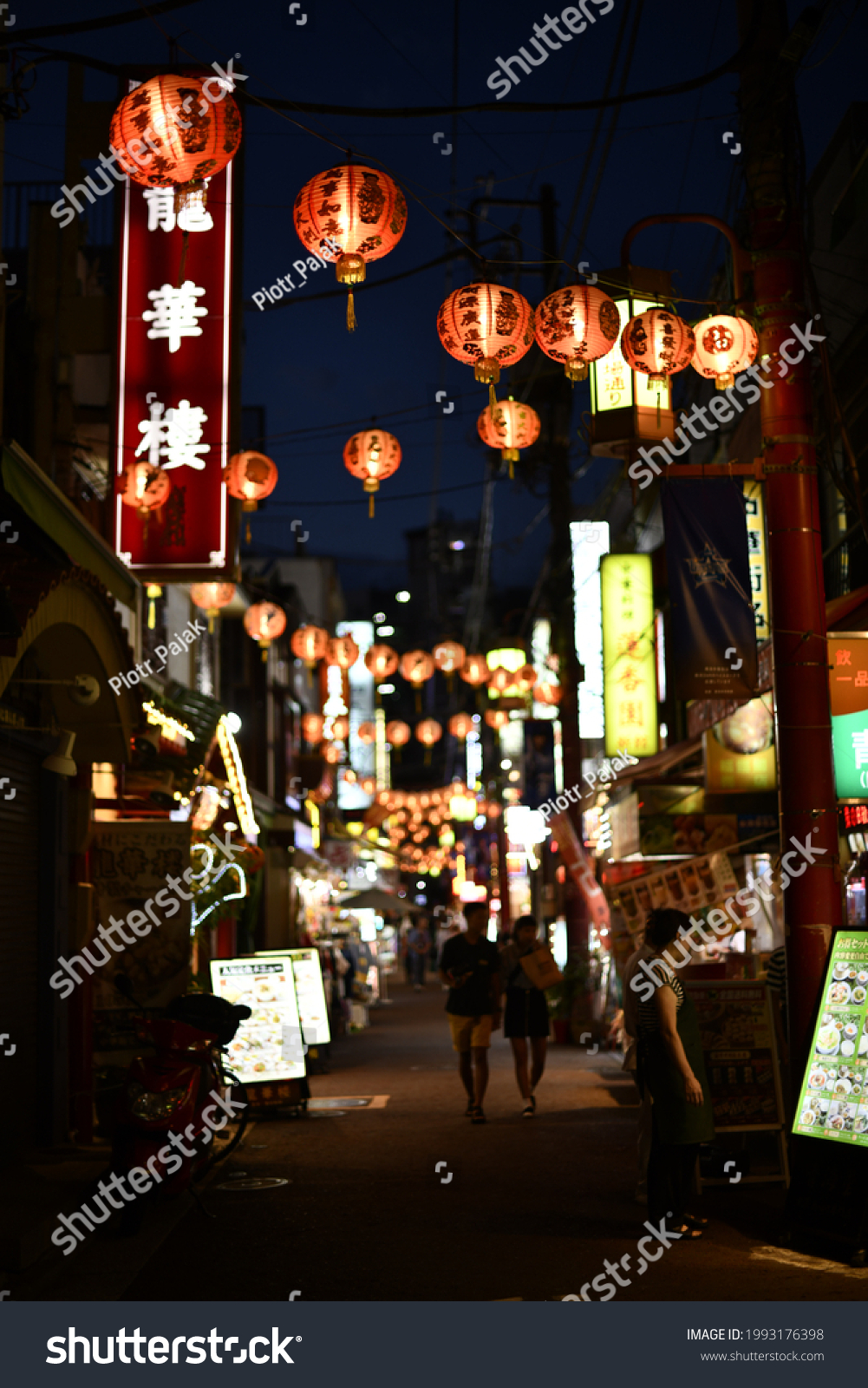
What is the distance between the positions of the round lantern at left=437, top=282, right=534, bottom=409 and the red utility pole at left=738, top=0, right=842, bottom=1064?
1943 millimetres

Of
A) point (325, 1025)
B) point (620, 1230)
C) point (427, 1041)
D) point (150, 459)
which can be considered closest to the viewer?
point (620, 1230)

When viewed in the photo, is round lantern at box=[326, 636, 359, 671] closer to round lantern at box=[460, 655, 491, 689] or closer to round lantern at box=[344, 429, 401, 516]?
round lantern at box=[460, 655, 491, 689]

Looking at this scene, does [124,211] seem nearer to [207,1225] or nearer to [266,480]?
[266,480]

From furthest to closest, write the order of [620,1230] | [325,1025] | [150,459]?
1. [325,1025]
2. [150,459]
3. [620,1230]

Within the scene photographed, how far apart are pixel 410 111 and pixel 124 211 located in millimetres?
6556

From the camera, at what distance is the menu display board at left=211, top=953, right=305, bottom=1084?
14016 millimetres

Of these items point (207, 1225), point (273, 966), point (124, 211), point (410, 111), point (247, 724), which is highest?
point (124, 211)

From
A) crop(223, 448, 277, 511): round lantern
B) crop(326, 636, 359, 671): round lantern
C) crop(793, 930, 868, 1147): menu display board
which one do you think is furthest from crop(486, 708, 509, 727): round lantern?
crop(793, 930, 868, 1147): menu display board

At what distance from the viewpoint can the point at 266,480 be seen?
14.2m

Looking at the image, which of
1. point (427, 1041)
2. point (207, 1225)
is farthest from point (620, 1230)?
point (427, 1041)

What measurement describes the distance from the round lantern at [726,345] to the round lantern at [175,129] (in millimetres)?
4414

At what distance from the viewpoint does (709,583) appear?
35.8ft

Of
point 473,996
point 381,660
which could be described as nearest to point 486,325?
point 473,996

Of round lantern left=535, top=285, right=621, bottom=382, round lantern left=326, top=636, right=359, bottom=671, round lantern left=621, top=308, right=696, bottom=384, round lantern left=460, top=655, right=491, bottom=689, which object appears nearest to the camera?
round lantern left=535, top=285, right=621, bottom=382
